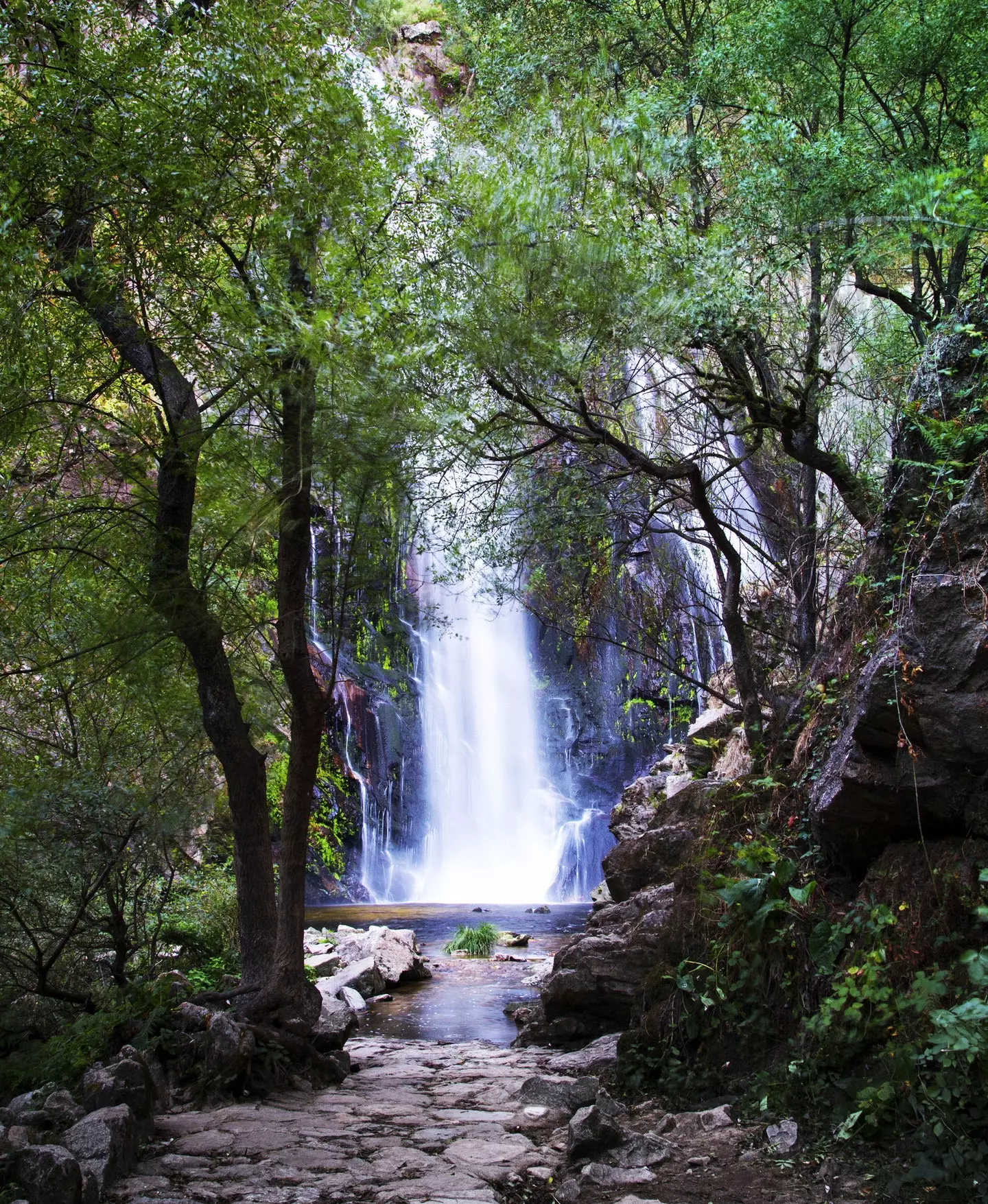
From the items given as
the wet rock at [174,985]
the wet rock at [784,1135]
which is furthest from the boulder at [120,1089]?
the wet rock at [784,1135]

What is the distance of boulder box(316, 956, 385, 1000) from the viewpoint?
909cm

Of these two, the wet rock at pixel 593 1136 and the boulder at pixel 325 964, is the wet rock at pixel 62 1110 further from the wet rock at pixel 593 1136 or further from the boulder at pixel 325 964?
the boulder at pixel 325 964

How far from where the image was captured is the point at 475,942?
11.8 meters

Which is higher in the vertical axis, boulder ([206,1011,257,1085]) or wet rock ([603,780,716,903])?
wet rock ([603,780,716,903])

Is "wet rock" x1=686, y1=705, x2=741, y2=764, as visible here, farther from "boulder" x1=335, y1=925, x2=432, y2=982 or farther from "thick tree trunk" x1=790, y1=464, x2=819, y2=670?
"boulder" x1=335, y1=925, x2=432, y2=982

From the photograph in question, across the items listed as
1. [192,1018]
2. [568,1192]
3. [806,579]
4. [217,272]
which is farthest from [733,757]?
[217,272]

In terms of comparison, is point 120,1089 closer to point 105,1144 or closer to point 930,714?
point 105,1144

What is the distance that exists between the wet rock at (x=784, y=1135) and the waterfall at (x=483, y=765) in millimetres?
14362

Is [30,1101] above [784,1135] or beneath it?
beneath

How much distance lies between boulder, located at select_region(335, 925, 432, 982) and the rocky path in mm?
4547

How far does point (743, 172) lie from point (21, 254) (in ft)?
17.3

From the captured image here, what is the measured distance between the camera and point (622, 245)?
582 centimetres

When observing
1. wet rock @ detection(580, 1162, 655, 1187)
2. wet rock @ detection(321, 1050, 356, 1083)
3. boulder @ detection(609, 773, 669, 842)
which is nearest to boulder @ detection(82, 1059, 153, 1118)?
wet rock @ detection(321, 1050, 356, 1083)

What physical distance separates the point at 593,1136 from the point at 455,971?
715 centimetres
